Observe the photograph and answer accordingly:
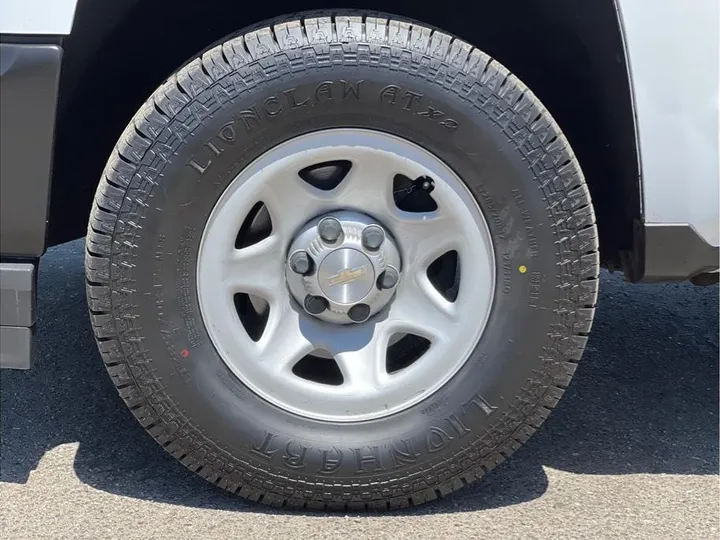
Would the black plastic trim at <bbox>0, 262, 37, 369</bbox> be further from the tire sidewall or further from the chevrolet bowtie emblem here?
the chevrolet bowtie emblem

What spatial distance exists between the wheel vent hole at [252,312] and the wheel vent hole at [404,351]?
0.34 m

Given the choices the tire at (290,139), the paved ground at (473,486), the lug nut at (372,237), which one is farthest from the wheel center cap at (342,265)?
the paved ground at (473,486)

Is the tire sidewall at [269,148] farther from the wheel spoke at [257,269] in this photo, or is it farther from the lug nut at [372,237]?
the lug nut at [372,237]

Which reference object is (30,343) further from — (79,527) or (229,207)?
(229,207)

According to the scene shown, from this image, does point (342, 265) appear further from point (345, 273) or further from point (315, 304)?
point (315, 304)

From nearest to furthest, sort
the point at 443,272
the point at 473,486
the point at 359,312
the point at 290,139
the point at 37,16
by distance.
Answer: the point at 37,16, the point at 290,139, the point at 359,312, the point at 473,486, the point at 443,272

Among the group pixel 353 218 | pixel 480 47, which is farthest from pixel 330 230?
pixel 480 47

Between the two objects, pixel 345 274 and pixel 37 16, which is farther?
pixel 345 274

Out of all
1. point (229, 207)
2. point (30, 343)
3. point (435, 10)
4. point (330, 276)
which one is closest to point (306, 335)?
point (330, 276)

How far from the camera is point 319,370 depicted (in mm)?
2203

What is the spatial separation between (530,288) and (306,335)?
1.84 ft

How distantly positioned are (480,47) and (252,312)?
946mm

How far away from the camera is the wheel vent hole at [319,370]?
7.20 ft

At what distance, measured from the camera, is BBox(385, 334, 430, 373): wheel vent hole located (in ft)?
7.22
